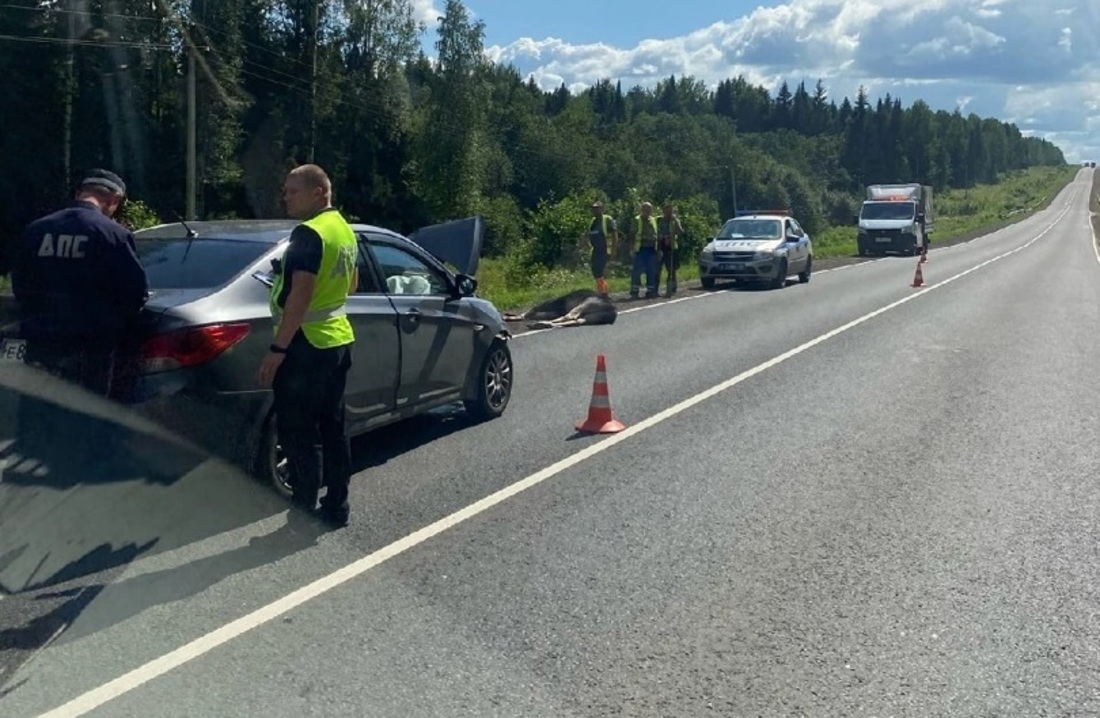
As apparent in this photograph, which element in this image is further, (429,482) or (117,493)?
(429,482)

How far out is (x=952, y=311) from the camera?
21.2 meters

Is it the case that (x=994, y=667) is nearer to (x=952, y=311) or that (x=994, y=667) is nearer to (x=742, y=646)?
(x=742, y=646)

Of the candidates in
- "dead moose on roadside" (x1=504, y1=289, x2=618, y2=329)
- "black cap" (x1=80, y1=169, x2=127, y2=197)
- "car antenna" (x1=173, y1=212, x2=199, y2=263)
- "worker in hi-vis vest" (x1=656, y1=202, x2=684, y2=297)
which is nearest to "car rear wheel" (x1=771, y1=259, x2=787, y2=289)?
"worker in hi-vis vest" (x1=656, y1=202, x2=684, y2=297)

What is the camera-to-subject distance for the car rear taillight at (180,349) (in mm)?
6309

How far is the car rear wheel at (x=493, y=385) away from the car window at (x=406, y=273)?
2.76 feet

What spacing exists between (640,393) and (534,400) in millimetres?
1137

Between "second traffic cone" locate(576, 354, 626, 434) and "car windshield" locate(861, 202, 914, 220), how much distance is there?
38714 mm

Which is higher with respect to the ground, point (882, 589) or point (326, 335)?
point (326, 335)

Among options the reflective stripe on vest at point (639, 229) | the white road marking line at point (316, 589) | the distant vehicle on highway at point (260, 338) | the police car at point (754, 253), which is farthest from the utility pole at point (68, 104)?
the white road marking line at point (316, 589)

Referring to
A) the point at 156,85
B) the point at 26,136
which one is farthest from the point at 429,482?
the point at 156,85

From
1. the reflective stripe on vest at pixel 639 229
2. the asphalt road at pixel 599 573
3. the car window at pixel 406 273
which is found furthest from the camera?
the reflective stripe on vest at pixel 639 229

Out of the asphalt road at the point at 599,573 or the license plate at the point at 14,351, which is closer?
the asphalt road at the point at 599,573

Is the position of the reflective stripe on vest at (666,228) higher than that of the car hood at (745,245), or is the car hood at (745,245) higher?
the reflective stripe on vest at (666,228)

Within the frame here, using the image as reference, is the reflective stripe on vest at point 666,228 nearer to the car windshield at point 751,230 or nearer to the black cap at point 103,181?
the car windshield at point 751,230
